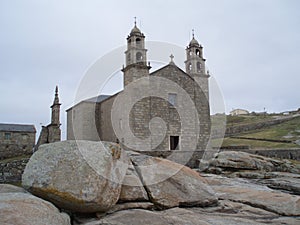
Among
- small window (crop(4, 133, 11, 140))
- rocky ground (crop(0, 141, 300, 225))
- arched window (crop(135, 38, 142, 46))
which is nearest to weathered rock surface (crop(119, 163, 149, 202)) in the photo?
rocky ground (crop(0, 141, 300, 225))

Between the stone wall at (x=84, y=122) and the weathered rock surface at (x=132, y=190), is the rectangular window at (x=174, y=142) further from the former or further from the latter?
the weathered rock surface at (x=132, y=190)

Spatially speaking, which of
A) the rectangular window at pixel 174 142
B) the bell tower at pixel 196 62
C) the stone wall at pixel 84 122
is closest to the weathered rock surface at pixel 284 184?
the rectangular window at pixel 174 142

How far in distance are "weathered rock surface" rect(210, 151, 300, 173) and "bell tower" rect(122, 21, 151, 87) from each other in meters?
10.9

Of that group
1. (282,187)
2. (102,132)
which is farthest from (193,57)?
(282,187)

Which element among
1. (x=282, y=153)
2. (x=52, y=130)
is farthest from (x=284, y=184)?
(x=52, y=130)

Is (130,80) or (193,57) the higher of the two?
(193,57)

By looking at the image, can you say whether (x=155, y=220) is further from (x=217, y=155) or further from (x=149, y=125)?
(x=149, y=125)

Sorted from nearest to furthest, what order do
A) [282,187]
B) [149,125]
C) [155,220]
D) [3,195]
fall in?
[3,195] < [155,220] < [282,187] < [149,125]

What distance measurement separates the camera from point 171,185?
8133mm

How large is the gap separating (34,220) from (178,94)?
21.2 m

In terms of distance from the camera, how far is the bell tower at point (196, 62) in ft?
97.9

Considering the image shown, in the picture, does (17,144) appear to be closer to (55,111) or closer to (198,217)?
(55,111)

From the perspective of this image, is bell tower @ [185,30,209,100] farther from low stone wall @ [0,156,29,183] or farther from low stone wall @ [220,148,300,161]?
low stone wall @ [0,156,29,183]

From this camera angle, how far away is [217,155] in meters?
16.4
